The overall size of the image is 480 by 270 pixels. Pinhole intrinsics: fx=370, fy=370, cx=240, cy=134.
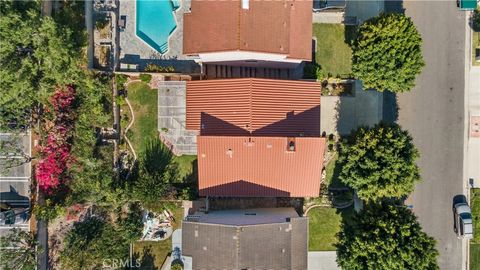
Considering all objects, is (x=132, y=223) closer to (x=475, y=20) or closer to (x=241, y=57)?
(x=241, y=57)

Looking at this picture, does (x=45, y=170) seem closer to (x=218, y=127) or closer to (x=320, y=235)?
(x=218, y=127)

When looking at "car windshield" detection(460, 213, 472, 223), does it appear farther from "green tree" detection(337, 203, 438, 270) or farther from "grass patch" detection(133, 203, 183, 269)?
"grass patch" detection(133, 203, 183, 269)

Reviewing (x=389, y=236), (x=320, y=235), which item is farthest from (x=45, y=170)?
(x=389, y=236)

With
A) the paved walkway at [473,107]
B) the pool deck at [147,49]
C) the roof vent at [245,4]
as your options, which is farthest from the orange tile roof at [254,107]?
the paved walkway at [473,107]

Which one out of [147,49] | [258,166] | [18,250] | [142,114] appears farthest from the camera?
[142,114]

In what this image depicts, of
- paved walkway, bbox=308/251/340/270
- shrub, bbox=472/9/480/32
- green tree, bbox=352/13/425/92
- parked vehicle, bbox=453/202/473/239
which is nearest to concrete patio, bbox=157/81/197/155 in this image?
paved walkway, bbox=308/251/340/270
